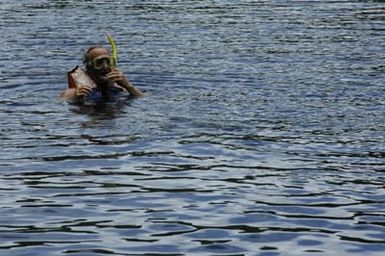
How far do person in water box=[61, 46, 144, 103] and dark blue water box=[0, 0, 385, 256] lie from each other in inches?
15.0

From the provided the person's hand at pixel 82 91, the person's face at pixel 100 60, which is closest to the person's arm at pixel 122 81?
the person's face at pixel 100 60

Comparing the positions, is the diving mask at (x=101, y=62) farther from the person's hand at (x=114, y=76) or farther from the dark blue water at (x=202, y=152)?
the dark blue water at (x=202, y=152)

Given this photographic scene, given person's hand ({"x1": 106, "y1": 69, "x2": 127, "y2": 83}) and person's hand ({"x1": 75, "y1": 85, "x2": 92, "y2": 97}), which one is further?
person's hand ({"x1": 106, "y1": 69, "x2": 127, "y2": 83})

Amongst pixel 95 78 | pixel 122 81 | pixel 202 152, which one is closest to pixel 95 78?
pixel 95 78

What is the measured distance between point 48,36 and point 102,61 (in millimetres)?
9572

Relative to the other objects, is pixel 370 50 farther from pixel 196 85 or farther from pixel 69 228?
pixel 69 228

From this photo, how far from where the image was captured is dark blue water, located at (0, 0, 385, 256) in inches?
340

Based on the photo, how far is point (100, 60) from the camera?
15.7 meters

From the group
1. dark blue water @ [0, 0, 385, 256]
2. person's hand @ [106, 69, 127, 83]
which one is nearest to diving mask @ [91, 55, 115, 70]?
person's hand @ [106, 69, 127, 83]

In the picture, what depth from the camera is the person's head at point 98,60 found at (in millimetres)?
15602

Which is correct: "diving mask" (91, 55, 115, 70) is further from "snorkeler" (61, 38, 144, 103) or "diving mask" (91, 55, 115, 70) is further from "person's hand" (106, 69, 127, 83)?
"person's hand" (106, 69, 127, 83)

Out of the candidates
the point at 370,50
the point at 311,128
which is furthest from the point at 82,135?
the point at 370,50

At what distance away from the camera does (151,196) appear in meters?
9.88

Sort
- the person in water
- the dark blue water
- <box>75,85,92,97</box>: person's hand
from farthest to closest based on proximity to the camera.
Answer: the person in water, <box>75,85,92,97</box>: person's hand, the dark blue water
